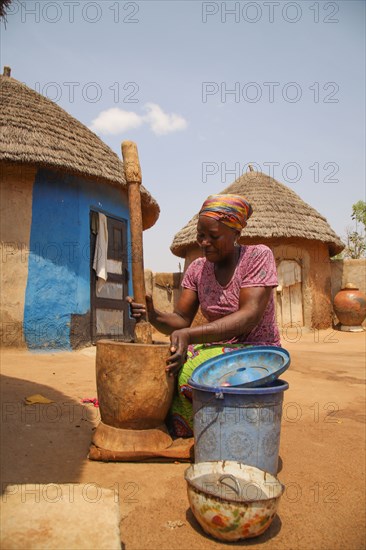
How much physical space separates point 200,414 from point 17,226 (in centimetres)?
482

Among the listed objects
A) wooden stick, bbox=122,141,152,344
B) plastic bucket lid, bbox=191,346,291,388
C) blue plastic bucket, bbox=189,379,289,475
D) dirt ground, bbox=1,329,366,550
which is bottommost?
dirt ground, bbox=1,329,366,550

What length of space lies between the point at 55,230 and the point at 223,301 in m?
4.34

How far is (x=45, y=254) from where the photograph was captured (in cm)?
619

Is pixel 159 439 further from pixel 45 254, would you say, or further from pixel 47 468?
pixel 45 254

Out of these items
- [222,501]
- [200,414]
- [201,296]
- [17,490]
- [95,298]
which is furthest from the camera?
[95,298]

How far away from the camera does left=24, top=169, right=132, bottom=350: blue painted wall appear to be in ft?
19.7

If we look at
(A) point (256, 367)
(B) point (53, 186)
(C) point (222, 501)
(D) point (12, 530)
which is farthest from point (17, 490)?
(B) point (53, 186)

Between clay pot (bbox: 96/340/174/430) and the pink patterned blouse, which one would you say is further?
the pink patterned blouse

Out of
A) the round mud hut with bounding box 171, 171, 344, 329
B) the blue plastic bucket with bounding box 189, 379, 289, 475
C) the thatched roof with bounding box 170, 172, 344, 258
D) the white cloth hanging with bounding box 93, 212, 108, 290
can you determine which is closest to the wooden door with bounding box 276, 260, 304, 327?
the round mud hut with bounding box 171, 171, 344, 329

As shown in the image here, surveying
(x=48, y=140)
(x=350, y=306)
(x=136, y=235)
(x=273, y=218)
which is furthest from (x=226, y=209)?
(x=350, y=306)

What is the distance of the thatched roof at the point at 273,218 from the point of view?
10.6m

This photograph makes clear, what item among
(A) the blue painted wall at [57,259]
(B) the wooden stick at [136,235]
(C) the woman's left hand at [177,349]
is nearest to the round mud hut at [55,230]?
(A) the blue painted wall at [57,259]

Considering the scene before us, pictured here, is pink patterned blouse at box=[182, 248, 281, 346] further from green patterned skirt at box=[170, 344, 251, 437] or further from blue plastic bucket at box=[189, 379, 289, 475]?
blue plastic bucket at box=[189, 379, 289, 475]

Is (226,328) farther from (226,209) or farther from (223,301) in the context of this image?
(226,209)
